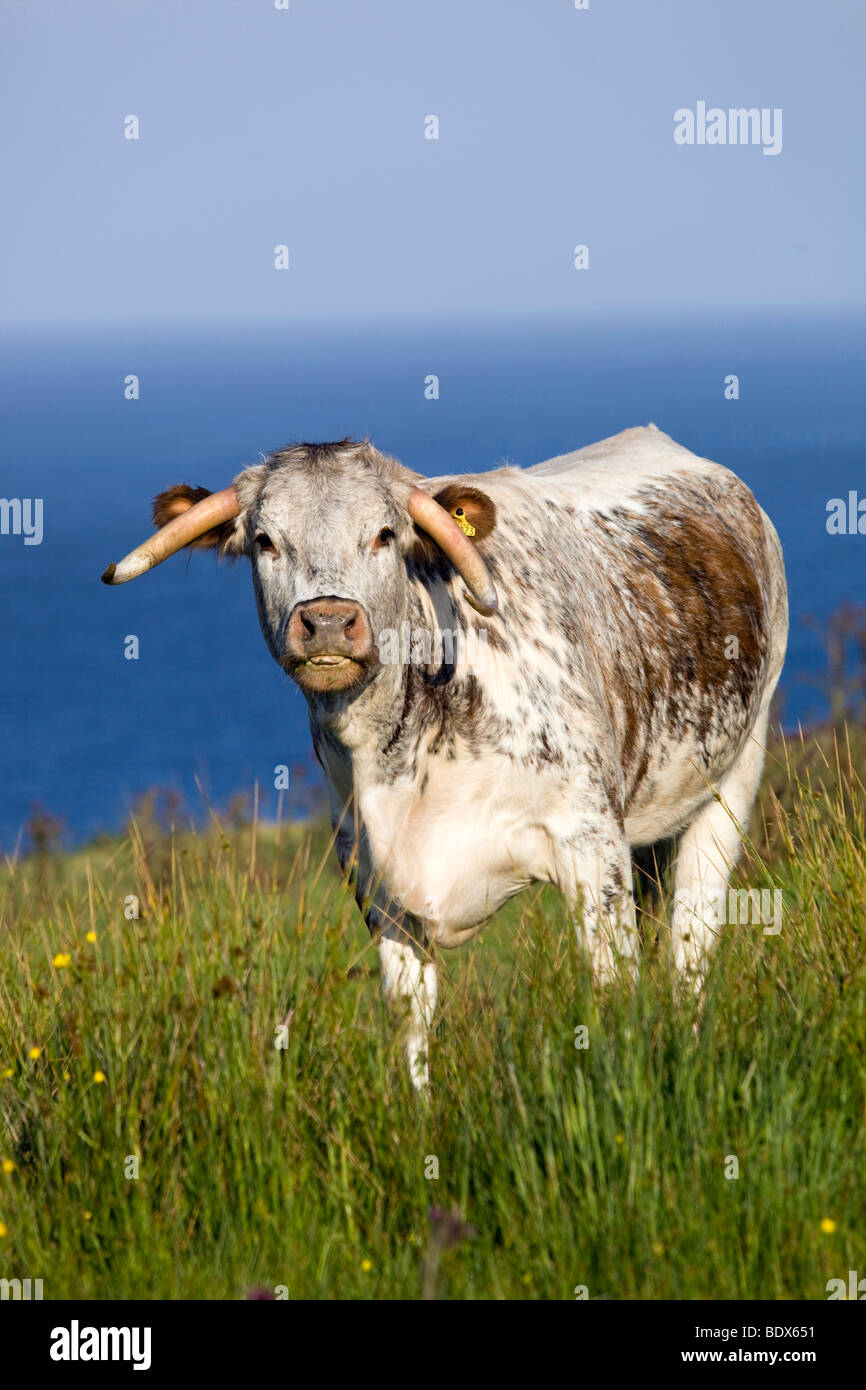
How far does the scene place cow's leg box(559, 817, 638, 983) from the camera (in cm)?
554

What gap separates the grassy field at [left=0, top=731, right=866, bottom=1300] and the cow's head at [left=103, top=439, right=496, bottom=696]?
0.74m

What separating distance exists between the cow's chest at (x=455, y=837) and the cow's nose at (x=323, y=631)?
807 millimetres

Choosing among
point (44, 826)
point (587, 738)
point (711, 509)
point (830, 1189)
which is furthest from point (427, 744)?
point (44, 826)

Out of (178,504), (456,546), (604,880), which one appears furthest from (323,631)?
(604,880)

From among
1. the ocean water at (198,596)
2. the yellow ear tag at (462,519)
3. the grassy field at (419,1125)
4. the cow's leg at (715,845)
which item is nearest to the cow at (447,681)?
the yellow ear tag at (462,519)

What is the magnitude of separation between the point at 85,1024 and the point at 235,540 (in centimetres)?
181

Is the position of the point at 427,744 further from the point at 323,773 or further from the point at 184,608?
the point at 184,608

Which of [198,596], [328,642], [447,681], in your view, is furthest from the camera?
[198,596]

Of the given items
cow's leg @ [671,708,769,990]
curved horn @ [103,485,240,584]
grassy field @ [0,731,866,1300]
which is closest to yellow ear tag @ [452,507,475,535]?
curved horn @ [103,485,240,584]

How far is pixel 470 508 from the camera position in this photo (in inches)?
223

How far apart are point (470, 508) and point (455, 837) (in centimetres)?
109

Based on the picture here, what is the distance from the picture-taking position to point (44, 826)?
1102 centimetres

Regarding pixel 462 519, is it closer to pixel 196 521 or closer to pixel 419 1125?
pixel 196 521
